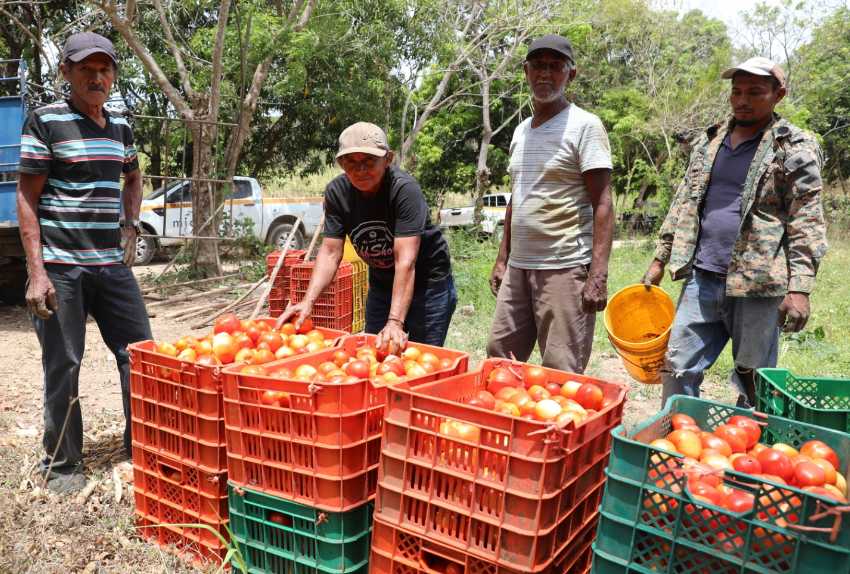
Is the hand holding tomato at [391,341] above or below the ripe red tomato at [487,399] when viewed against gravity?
above

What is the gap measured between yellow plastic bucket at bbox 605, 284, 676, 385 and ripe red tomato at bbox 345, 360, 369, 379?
4.84 feet

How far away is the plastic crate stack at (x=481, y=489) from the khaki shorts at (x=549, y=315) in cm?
112

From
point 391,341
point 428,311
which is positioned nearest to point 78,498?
point 391,341

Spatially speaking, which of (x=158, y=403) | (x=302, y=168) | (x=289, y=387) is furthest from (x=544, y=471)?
(x=302, y=168)

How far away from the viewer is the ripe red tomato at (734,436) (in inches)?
86.0

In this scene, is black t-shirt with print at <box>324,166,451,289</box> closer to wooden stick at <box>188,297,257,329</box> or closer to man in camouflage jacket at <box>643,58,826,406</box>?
man in camouflage jacket at <box>643,58,826,406</box>

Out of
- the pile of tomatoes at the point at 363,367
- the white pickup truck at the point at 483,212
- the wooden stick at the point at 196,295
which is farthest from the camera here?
the white pickup truck at the point at 483,212

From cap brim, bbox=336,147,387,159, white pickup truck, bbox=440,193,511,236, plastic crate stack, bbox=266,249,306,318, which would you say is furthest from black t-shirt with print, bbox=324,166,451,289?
white pickup truck, bbox=440,193,511,236

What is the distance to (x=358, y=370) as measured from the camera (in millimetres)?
2783

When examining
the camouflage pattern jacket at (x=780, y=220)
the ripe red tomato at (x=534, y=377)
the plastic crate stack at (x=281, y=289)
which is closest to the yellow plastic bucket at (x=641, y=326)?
the camouflage pattern jacket at (x=780, y=220)

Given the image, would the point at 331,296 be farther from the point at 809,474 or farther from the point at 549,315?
the point at 809,474

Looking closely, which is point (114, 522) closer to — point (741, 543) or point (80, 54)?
point (80, 54)

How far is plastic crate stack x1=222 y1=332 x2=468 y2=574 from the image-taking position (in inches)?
93.5

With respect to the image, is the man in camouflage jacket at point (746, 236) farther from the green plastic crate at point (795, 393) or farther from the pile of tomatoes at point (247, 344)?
the pile of tomatoes at point (247, 344)
